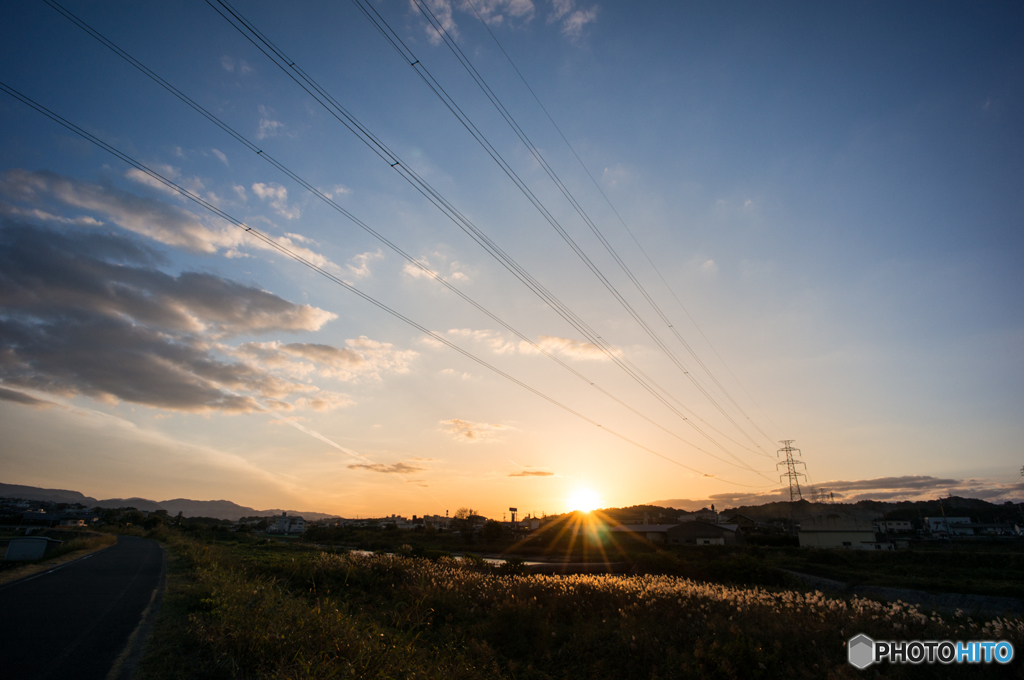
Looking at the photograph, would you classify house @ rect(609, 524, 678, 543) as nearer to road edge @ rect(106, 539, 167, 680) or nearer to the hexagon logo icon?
the hexagon logo icon

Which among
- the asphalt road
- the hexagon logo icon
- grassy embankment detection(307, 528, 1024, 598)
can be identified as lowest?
grassy embankment detection(307, 528, 1024, 598)

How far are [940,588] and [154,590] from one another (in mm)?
58154

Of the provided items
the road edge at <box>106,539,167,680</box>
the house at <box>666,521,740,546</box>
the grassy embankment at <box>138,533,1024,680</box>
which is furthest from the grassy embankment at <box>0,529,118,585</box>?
the house at <box>666,521,740,546</box>

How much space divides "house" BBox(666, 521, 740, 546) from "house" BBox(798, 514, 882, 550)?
11869 mm

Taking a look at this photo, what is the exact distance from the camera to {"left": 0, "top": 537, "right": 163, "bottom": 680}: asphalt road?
8.84 meters

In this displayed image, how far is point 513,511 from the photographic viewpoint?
5463 inches

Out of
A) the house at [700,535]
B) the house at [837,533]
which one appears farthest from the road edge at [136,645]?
the house at [837,533]

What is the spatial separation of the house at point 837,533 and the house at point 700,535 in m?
11.9

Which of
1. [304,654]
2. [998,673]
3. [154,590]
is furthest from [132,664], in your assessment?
[998,673]

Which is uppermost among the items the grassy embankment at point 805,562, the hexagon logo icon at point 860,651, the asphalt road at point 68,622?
the hexagon logo icon at point 860,651

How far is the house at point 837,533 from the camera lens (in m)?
72.6

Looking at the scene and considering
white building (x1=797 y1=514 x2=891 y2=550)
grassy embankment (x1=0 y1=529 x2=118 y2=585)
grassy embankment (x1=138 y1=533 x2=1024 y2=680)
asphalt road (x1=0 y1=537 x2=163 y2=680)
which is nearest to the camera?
grassy embankment (x1=138 y1=533 x2=1024 y2=680)

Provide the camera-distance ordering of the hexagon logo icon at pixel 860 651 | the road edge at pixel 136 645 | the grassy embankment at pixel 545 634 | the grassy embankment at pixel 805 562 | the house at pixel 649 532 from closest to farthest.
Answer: the road edge at pixel 136 645 → the grassy embankment at pixel 545 634 → the hexagon logo icon at pixel 860 651 → the grassy embankment at pixel 805 562 → the house at pixel 649 532

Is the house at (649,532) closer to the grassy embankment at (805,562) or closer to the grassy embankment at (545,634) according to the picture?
the grassy embankment at (805,562)
